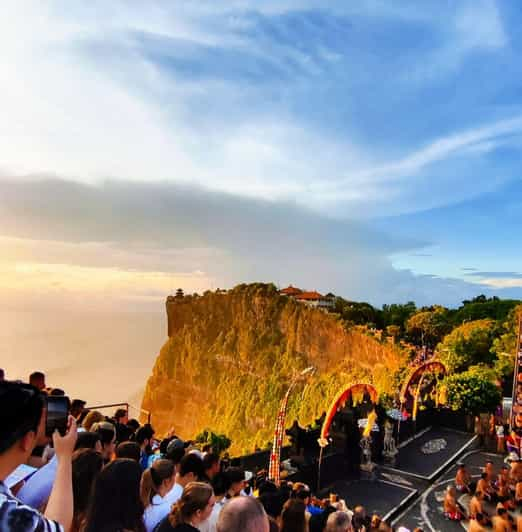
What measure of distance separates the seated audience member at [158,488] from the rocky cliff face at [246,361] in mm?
33127

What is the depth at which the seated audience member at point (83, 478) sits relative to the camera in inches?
111

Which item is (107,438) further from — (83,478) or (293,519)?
(293,519)

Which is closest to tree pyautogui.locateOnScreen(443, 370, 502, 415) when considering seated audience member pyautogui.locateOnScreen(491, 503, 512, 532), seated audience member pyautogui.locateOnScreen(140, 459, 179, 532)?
seated audience member pyautogui.locateOnScreen(491, 503, 512, 532)

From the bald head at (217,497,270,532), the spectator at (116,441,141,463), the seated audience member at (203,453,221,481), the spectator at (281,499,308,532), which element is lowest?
the spectator at (281,499,308,532)

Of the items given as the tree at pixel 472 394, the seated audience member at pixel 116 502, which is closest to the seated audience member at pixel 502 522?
the seated audience member at pixel 116 502

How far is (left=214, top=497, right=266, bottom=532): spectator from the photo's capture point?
2.46m

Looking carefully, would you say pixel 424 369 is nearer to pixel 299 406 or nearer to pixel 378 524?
pixel 378 524

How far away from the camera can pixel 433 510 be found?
36.0 feet

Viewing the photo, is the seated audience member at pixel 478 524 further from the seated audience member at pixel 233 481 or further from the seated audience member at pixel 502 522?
the seated audience member at pixel 233 481

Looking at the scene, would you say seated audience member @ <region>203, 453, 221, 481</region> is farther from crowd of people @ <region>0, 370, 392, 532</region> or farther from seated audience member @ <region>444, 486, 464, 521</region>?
seated audience member @ <region>444, 486, 464, 521</region>

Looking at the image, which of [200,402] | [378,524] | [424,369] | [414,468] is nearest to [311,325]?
[200,402]

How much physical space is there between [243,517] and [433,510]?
10625 mm

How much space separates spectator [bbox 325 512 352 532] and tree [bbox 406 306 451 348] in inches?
1630

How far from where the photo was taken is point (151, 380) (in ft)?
167
